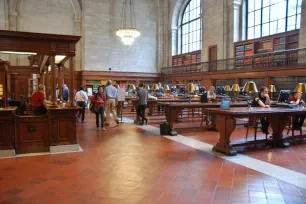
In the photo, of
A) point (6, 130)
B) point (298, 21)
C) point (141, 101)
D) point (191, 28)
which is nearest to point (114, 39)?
point (191, 28)

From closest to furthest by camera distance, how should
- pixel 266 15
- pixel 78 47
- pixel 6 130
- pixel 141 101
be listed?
pixel 6 130 → pixel 141 101 → pixel 266 15 → pixel 78 47

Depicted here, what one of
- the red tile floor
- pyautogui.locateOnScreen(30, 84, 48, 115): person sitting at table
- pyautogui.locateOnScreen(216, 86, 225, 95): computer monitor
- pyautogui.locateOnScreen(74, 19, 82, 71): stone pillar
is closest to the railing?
pyautogui.locateOnScreen(216, 86, 225, 95): computer monitor

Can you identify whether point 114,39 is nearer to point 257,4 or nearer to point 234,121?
point 257,4

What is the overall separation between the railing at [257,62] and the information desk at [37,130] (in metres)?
8.22

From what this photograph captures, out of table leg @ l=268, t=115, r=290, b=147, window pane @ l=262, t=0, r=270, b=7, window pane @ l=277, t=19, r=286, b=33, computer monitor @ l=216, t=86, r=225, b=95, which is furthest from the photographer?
computer monitor @ l=216, t=86, r=225, b=95

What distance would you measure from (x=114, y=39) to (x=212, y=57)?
6.57m

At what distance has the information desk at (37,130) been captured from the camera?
489 centimetres

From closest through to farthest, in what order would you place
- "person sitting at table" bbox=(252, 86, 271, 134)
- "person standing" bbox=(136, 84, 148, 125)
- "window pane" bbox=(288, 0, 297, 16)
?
"person sitting at table" bbox=(252, 86, 271, 134) → "person standing" bbox=(136, 84, 148, 125) → "window pane" bbox=(288, 0, 297, 16)

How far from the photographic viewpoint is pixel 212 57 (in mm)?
15109

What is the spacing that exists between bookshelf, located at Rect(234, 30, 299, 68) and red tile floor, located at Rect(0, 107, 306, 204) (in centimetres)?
658

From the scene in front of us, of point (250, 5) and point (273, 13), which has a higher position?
point (250, 5)

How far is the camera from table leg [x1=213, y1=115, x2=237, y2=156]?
16.3 ft

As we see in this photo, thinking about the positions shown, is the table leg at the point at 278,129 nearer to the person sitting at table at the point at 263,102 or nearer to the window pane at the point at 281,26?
the person sitting at table at the point at 263,102

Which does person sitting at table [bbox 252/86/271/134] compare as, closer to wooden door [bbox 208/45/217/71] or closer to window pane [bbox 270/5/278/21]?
window pane [bbox 270/5/278/21]
